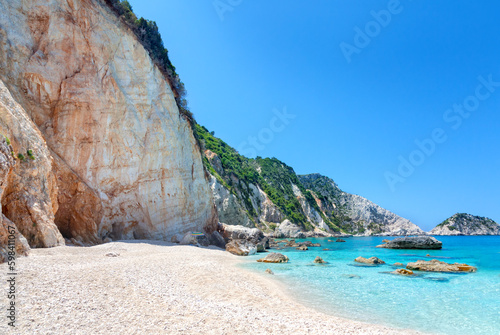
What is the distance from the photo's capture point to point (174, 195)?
886 inches

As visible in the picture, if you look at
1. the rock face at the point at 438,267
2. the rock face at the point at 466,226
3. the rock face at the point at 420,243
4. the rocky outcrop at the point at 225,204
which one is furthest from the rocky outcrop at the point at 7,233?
the rock face at the point at 466,226

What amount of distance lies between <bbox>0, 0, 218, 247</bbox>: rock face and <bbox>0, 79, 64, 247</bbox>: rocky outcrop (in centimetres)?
8

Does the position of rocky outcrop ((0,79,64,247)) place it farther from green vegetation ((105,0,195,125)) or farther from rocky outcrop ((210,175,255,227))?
rocky outcrop ((210,175,255,227))

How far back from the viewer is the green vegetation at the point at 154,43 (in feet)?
72.2

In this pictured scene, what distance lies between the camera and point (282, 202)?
71438 millimetres

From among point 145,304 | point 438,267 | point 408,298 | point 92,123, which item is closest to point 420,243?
point 438,267

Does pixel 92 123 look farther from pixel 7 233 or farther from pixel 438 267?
pixel 438 267

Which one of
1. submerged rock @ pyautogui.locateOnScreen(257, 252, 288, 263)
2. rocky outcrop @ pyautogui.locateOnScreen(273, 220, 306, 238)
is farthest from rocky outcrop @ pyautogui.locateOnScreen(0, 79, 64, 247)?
rocky outcrop @ pyautogui.locateOnScreen(273, 220, 306, 238)

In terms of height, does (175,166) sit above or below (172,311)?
above

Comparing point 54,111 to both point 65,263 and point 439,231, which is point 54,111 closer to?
point 65,263

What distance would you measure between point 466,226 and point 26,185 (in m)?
138

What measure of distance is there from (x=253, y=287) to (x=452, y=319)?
5803 millimetres

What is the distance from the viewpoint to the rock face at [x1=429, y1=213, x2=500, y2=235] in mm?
107688

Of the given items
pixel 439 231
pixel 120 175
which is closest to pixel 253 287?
pixel 120 175
